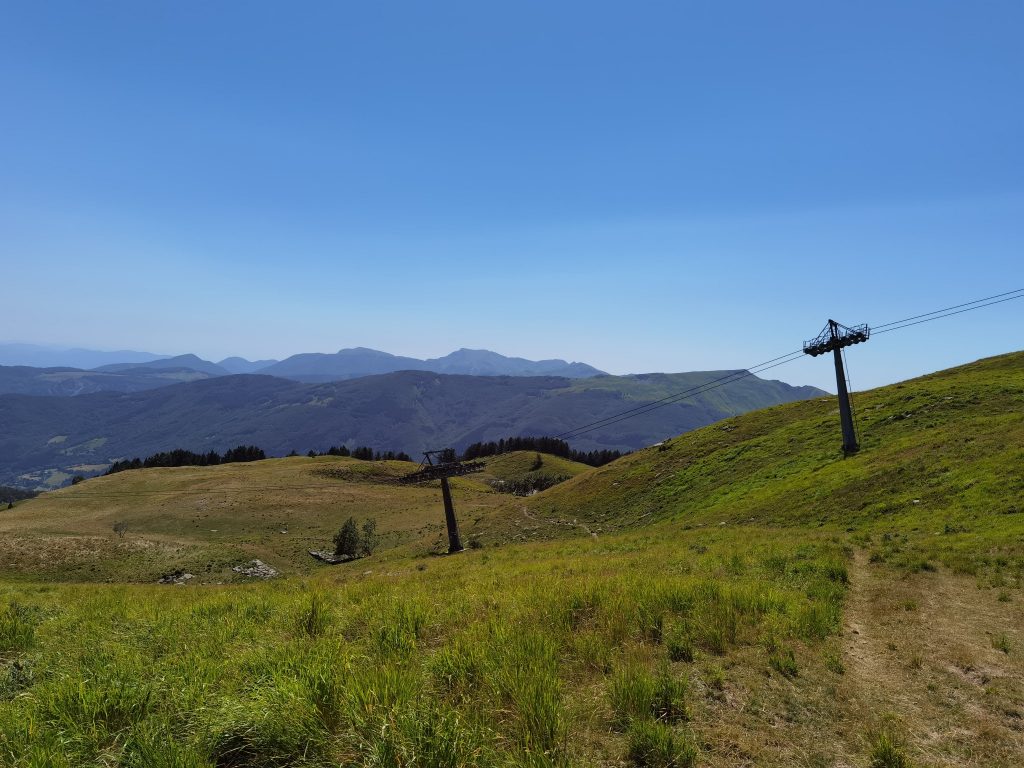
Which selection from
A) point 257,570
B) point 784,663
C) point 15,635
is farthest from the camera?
point 257,570

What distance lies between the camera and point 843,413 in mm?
40250

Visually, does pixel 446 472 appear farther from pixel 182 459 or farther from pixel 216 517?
pixel 182 459

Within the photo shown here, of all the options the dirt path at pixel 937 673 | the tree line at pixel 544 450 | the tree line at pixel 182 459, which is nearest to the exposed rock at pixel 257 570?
the dirt path at pixel 937 673

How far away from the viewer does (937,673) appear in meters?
8.61

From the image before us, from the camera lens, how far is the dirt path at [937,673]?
6480 mm

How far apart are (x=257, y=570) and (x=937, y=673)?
49.2 m

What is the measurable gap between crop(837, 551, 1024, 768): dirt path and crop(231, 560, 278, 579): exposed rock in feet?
150

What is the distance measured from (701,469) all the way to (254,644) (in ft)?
151

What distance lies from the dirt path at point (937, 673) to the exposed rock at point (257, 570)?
45.6 metres

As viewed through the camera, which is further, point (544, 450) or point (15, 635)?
point (544, 450)

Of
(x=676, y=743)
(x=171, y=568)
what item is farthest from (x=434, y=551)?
(x=676, y=743)

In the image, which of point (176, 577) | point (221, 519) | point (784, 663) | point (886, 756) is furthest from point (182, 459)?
point (886, 756)

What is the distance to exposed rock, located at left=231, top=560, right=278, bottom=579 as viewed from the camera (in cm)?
4403

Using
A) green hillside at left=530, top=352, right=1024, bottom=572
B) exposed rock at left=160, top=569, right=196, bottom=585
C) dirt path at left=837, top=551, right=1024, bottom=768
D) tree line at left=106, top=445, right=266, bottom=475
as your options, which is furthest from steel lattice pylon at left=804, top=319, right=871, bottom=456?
tree line at left=106, top=445, right=266, bottom=475
